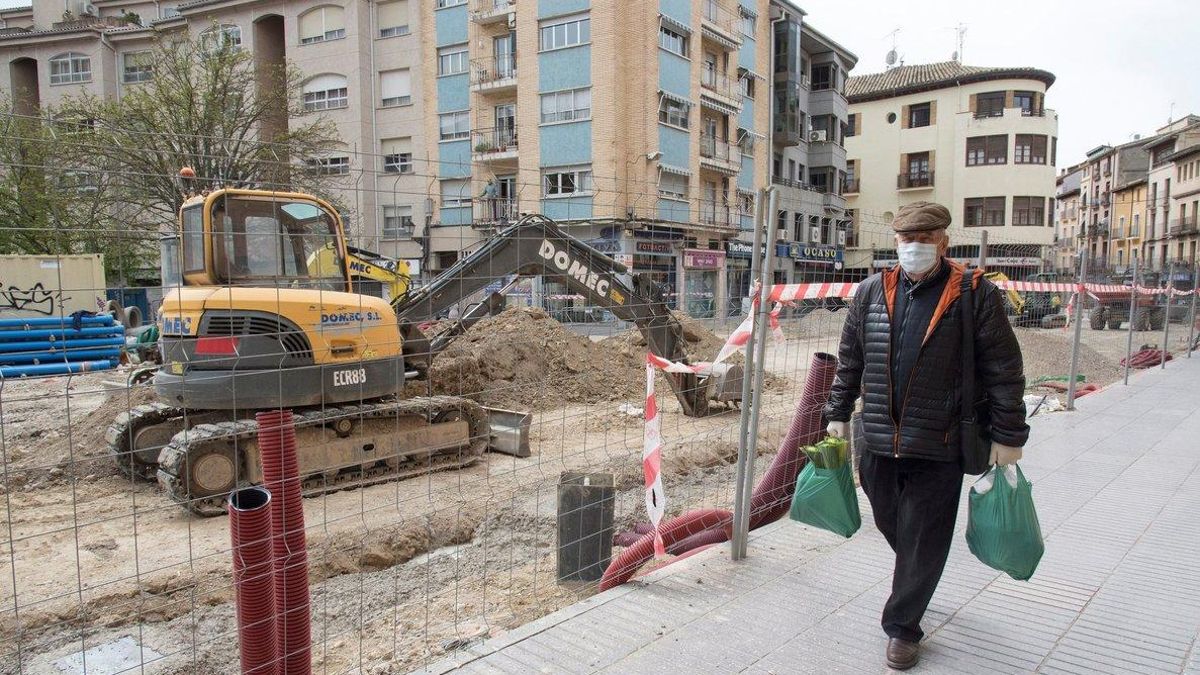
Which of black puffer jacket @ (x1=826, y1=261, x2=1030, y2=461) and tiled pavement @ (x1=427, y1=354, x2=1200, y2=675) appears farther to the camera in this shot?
tiled pavement @ (x1=427, y1=354, x2=1200, y2=675)

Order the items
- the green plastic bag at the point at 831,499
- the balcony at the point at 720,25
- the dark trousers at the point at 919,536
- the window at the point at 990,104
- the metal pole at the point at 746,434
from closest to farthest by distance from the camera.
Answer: the dark trousers at the point at 919,536
the green plastic bag at the point at 831,499
the metal pole at the point at 746,434
the balcony at the point at 720,25
the window at the point at 990,104

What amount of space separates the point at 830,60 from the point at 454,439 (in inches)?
1525

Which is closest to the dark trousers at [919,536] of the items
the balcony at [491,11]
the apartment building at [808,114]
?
the balcony at [491,11]

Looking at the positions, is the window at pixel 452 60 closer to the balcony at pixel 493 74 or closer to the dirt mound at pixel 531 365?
the balcony at pixel 493 74

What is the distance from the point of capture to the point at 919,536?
3154 millimetres

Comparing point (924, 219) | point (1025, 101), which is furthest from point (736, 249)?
point (924, 219)

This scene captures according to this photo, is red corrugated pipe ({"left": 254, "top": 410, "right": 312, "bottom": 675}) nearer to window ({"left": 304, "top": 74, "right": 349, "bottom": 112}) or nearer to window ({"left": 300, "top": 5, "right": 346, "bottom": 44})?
window ({"left": 304, "top": 74, "right": 349, "bottom": 112})

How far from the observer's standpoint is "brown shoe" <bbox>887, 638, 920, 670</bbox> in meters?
3.16

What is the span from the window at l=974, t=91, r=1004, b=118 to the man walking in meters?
47.5

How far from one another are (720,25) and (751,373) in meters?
30.4

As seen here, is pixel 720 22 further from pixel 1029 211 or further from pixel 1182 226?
pixel 1182 226

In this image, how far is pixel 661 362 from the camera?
4555mm

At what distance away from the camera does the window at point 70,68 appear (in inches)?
1462

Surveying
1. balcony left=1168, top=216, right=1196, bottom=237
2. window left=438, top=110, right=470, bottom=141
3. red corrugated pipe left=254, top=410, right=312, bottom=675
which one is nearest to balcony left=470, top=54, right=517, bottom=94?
window left=438, top=110, right=470, bottom=141
